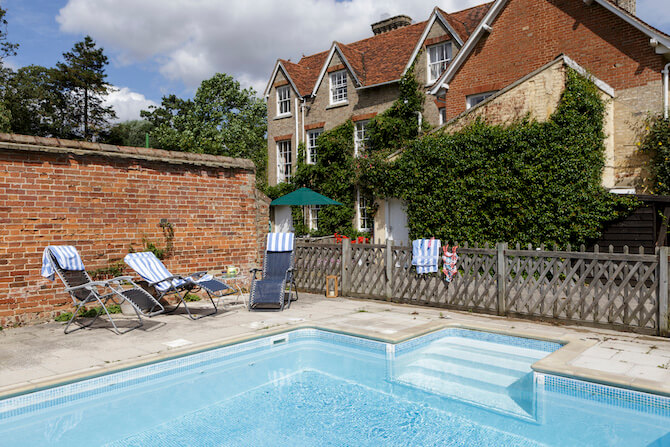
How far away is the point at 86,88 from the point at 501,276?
121ft

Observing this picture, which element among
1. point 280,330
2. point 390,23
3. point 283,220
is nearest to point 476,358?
point 280,330

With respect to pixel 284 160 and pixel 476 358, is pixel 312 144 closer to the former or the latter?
pixel 284 160

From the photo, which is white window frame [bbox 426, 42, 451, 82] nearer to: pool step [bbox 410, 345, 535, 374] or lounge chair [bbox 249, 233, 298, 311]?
lounge chair [bbox 249, 233, 298, 311]

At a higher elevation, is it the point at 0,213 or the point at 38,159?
the point at 38,159

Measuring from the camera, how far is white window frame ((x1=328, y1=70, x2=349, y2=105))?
1970cm

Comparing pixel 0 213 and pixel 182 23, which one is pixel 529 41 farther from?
pixel 0 213

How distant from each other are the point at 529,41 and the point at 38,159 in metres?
12.9

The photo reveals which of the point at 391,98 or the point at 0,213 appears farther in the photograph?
the point at 391,98

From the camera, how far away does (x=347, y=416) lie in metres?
4.47

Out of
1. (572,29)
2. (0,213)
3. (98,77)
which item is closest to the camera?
(0,213)

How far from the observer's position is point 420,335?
6.58 metres

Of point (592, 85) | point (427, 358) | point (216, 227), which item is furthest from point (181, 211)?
point (592, 85)

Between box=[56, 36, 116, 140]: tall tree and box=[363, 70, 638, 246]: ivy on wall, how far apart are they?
104 ft

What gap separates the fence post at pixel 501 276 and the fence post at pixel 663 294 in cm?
217
